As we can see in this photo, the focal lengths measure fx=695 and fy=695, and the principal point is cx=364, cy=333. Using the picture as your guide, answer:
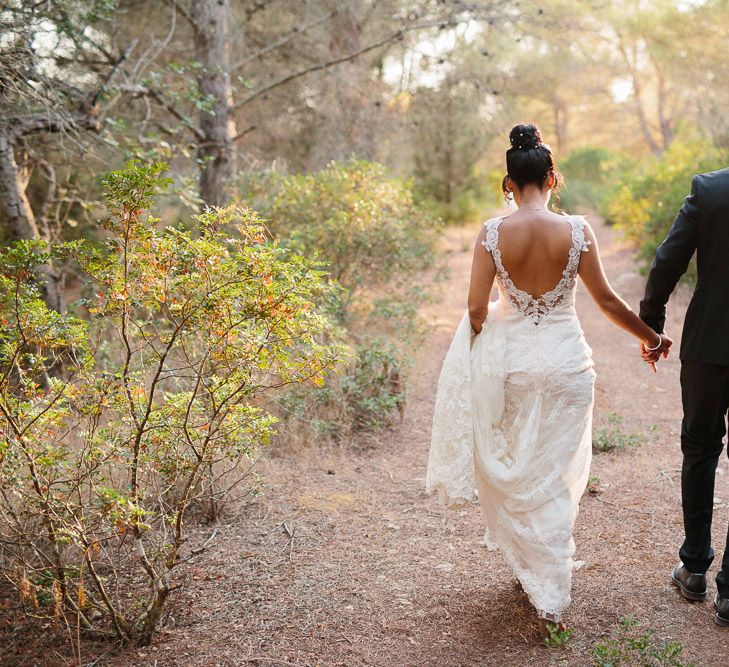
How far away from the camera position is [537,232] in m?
2.85

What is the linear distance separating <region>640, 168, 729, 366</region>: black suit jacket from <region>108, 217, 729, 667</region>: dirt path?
3.89 ft

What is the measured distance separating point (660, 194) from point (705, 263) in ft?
33.8

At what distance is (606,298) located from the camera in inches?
116

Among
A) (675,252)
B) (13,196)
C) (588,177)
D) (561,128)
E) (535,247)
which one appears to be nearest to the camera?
(535,247)

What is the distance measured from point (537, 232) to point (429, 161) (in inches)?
594

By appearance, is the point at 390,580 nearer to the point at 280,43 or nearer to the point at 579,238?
the point at 579,238

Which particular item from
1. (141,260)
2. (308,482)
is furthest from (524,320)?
(308,482)

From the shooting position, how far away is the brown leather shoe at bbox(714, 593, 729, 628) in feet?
9.55

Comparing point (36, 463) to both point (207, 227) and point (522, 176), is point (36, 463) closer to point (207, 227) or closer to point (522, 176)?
point (207, 227)

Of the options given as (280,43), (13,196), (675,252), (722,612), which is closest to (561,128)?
(280,43)

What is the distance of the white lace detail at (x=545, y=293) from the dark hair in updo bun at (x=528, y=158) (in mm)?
192

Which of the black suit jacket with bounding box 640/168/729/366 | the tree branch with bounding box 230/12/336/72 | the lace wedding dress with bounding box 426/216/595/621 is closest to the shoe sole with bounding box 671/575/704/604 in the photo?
the lace wedding dress with bounding box 426/216/595/621

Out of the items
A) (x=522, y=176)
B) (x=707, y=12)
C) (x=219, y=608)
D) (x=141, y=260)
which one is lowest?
(x=219, y=608)

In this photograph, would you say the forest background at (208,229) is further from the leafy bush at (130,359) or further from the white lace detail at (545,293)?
the white lace detail at (545,293)
